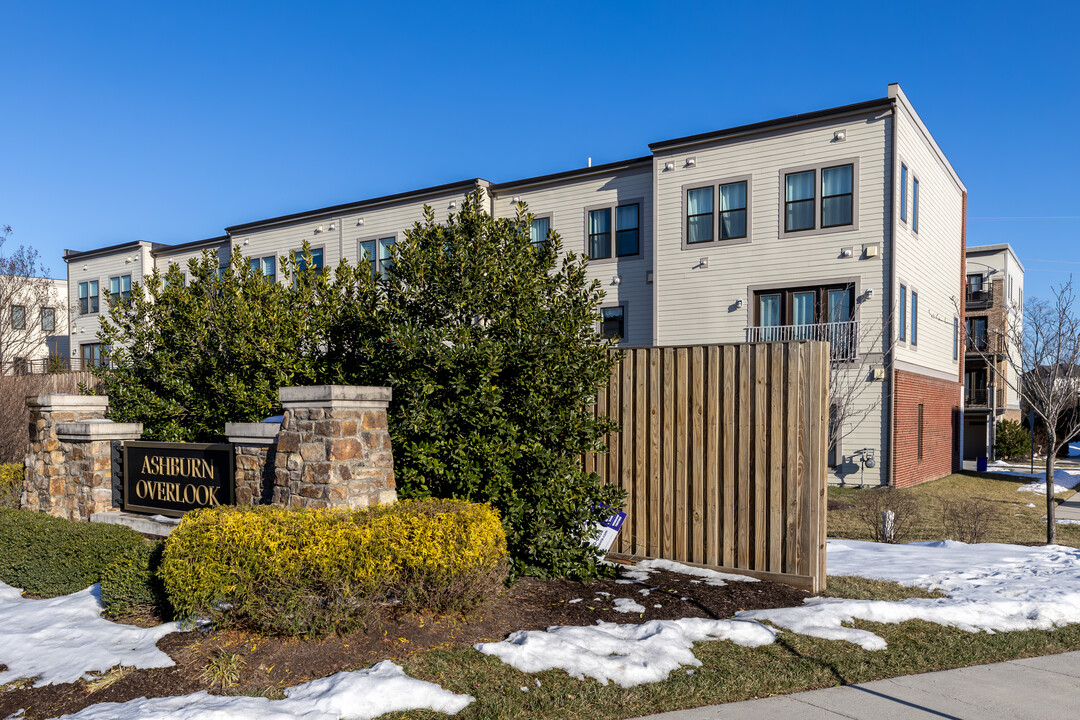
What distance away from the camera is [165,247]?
113 ft

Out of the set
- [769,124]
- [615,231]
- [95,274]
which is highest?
[769,124]

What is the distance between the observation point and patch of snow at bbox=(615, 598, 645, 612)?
21.7 ft

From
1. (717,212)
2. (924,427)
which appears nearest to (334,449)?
(717,212)

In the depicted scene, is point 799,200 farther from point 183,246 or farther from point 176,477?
point 183,246

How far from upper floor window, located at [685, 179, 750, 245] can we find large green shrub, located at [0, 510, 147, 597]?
Answer: 1688 cm

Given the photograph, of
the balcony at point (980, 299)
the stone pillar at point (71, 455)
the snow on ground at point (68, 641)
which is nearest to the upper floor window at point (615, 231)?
the stone pillar at point (71, 455)

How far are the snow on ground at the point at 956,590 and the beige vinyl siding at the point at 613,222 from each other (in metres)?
12.8

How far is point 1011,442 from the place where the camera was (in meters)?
33.7

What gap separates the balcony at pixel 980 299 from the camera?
36.5 m

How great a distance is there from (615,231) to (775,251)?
502cm

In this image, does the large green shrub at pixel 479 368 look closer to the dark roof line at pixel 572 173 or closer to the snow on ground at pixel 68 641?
the snow on ground at pixel 68 641

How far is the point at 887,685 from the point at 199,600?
4.86 m

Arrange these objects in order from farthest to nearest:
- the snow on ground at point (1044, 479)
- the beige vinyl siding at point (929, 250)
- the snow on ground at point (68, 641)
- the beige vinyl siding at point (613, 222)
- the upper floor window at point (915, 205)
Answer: the beige vinyl siding at point (613, 222)
the snow on ground at point (1044, 479)
the upper floor window at point (915, 205)
the beige vinyl siding at point (929, 250)
the snow on ground at point (68, 641)

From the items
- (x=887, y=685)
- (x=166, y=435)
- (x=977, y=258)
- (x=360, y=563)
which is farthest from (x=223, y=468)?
(x=977, y=258)
